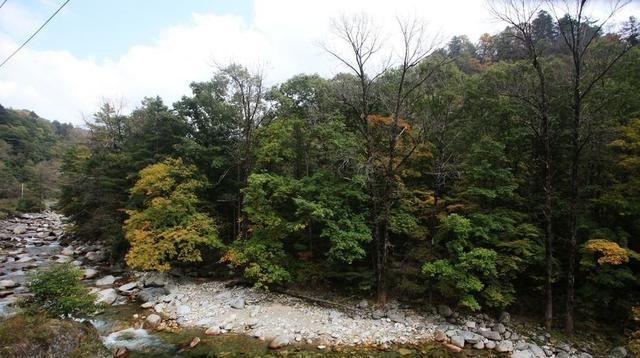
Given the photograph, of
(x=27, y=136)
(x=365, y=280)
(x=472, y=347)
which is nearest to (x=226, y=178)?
(x=365, y=280)

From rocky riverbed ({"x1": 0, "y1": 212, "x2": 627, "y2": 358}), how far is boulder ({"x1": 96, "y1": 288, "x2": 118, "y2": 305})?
0.04 metres

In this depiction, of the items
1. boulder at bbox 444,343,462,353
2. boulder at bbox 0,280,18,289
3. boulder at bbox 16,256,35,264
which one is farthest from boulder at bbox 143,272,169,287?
boulder at bbox 444,343,462,353

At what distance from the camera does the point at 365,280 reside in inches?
598

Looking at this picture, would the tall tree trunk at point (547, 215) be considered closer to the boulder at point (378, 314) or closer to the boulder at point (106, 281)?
the boulder at point (378, 314)

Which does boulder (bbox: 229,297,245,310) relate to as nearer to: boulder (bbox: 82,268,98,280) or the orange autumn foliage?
boulder (bbox: 82,268,98,280)

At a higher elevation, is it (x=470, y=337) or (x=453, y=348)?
(x=470, y=337)

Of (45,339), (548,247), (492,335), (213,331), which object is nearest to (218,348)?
(213,331)

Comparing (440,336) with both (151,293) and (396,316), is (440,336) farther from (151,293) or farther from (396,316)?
(151,293)

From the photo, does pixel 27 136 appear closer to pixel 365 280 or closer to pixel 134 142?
pixel 134 142

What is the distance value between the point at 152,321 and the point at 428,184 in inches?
500

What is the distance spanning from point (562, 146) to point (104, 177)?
25053mm

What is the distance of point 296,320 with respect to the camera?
13.3 metres

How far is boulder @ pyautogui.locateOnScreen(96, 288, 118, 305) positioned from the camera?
629 inches

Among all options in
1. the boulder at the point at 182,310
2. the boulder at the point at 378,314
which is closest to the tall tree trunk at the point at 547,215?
the boulder at the point at 378,314
